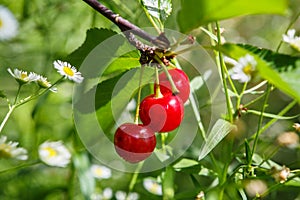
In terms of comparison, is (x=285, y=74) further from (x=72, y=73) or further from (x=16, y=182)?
(x=16, y=182)

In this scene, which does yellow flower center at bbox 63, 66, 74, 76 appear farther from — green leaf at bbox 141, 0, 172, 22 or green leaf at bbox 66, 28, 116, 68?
green leaf at bbox 141, 0, 172, 22

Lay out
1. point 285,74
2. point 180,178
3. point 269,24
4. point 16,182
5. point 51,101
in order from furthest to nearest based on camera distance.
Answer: point 269,24, point 180,178, point 51,101, point 16,182, point 285,74

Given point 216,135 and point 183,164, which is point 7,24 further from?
point 216,135

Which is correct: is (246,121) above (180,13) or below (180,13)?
below

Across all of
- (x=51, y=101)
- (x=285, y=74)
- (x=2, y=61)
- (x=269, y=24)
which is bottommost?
(x=269, y=24)

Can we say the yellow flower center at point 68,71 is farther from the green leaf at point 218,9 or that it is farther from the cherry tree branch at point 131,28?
the green leaf at point 218,9

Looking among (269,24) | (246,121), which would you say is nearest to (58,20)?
(246,121)

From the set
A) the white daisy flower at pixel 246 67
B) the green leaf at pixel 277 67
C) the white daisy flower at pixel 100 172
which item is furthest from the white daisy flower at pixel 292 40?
the white daisy flower at pixel 100 172
